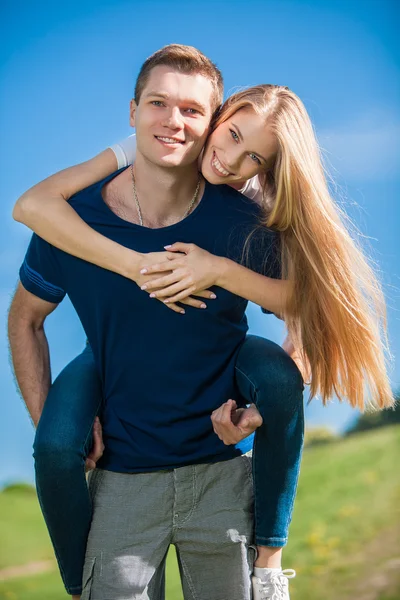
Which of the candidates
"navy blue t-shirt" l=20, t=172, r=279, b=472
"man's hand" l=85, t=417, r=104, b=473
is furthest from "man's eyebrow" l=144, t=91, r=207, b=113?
"man's hand" l=85, t=417, r=104, b=473

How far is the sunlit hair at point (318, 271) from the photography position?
6.91 ft

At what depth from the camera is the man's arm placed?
223 cm

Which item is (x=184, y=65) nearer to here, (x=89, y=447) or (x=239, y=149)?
(x=239, y=149)

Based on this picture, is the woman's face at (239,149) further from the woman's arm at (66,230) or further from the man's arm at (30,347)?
the man's arm at (30,347)

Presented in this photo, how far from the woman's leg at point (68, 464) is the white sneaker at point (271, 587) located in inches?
17.5

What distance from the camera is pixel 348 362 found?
219 centimetres

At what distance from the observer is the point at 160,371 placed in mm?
2146

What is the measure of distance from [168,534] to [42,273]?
738 mm

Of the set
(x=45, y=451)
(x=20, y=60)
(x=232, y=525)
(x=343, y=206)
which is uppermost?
(x=20, y=60)

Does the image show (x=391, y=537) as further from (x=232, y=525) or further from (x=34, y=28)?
(x=34, y=28)

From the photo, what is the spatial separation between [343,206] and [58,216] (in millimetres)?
747

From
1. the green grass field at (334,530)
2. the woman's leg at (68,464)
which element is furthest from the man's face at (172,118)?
the green grass field at (334,530)

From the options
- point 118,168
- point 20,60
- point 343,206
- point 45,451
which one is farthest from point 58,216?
A: point 20,60

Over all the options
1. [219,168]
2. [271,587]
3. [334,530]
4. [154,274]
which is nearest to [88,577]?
[271,587]
